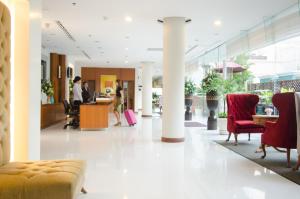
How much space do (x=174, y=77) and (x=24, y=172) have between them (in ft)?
18.3

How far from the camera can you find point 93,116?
395 inches

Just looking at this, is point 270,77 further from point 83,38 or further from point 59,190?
point 59,190

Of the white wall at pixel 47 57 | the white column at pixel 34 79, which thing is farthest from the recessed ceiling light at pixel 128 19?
the white wall at pixel 47 57

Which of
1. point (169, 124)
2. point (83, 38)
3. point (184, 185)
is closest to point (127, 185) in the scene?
point (184, 185)

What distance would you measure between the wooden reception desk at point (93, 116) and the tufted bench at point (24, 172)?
22.0 feet

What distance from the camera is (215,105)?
397 inches

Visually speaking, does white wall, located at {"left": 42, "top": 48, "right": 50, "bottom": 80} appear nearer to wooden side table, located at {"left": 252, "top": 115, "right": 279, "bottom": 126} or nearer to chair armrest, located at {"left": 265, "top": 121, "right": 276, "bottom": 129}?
wooden side table, located at {"left": 252, "top": 115, "right": 279, "bottom": 126}

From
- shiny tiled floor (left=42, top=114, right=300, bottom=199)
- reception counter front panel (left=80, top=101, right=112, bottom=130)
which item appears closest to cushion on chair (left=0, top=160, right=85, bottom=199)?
shiny tiled floor (left=42, top=114, right=300, bottom=199)

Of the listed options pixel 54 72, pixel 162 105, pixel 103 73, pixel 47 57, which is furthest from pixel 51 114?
pixel 103 73

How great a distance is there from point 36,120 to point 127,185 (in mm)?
1674

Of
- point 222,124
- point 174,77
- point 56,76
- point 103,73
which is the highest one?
point 103,73

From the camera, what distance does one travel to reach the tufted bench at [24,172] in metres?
2.47

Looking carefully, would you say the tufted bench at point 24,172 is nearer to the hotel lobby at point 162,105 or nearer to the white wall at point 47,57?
the hotel lobby at point 162,105

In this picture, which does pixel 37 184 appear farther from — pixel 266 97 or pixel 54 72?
pixel 54 72
